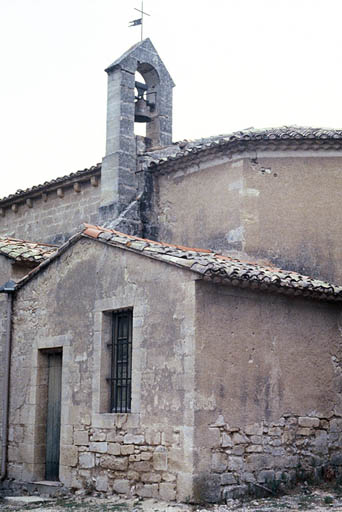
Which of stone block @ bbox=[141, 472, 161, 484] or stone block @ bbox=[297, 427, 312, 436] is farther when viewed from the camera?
stone block @ bbox=[297, 427, 312, 436]

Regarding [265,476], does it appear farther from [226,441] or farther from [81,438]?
[81,438]

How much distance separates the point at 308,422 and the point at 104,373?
9.37 feet

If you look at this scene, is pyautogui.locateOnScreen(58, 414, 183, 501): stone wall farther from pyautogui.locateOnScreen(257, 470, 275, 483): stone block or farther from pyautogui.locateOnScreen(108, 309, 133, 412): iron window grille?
pyautogui.locateOnScreen(257, 470, 275, 483): stone block

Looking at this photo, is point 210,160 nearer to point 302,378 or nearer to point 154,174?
point 154,174

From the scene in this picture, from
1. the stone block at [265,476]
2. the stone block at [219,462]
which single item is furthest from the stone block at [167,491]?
the stone block at [265,476]

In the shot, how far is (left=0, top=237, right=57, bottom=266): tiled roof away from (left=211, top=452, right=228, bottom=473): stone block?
15.0ft

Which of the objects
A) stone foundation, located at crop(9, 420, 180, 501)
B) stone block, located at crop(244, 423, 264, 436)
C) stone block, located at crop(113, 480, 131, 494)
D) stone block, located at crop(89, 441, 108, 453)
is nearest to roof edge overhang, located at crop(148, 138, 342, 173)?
stone block, located at crop(244, 423, 264, 436)

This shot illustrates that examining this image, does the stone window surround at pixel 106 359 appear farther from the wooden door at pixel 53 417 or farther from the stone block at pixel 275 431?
the stone block at pixel 275 431

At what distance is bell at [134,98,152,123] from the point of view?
14.8 metres

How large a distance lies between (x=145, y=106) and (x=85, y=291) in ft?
18.7

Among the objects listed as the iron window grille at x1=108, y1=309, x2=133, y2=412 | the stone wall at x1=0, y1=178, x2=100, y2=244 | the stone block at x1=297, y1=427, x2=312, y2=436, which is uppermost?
the stone wall at x1=0, y1=178, x2=100, y2=244

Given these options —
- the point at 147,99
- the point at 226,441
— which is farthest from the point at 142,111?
the point at 226,441

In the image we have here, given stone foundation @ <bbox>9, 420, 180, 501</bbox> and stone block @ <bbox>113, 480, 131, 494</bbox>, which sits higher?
Result: stone foundation @ <bbox>9, 420, 180, 501</bbox>

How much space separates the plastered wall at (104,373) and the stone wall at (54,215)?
3.33 metres
